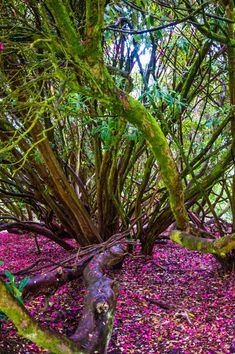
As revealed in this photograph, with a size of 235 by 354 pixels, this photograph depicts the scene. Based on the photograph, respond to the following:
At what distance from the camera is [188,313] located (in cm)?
289

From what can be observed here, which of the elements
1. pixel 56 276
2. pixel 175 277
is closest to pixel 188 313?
pixel 175 277

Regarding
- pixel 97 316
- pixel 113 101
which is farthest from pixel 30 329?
pixel 113 101

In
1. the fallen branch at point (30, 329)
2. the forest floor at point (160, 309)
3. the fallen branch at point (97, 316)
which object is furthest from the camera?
the forest floor at point (160, 309)

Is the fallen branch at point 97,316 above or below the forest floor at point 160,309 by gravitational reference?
above

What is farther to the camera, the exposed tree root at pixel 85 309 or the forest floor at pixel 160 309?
the forest floor at pixel 160 309

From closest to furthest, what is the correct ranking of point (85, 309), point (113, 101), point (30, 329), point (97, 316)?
point (30, 329)
point (113, 101)
point (97, 316)
point (85, 309)

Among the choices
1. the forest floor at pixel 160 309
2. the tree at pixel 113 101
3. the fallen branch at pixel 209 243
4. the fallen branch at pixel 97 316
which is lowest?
the forest floor at pixel 160 309

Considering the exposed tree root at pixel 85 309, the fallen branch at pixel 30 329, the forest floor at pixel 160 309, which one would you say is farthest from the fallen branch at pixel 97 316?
the forest floor at pixel 160 309

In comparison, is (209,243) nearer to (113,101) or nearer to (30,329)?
(113,101)

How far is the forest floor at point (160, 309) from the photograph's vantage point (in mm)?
2398

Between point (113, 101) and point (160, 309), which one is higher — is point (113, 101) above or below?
above

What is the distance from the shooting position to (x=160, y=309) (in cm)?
301

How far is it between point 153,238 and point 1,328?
2.36 metres

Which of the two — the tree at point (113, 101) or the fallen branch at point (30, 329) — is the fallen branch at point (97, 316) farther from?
the fallen branch at point (30, 329)
